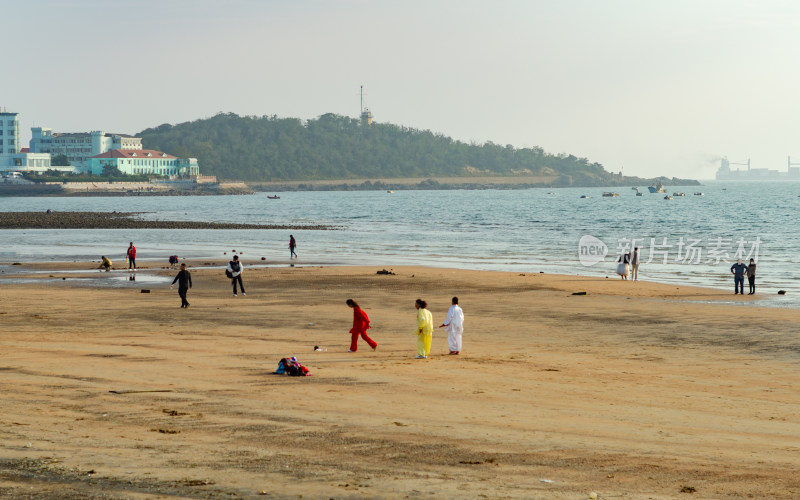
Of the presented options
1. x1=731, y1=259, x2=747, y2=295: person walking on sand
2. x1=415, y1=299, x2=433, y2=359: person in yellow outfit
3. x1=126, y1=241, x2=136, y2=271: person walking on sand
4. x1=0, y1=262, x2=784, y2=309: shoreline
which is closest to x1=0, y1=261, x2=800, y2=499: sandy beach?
x1=415, y1=299, x2=433, y2=359: person in yellow outfit

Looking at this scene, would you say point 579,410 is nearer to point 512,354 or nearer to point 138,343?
point 512,354

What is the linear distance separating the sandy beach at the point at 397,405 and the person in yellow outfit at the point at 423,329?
0.31 metres

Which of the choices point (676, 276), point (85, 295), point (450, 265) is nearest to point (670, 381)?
point (85, 295)

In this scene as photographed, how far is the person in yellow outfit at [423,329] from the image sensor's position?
18250 mm

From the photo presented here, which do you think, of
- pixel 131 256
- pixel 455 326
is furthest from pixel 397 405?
pixel 131 256

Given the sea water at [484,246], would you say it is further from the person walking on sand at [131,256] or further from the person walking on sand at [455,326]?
the person walking on sand at [455,326]

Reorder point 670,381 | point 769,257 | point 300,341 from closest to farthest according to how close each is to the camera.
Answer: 1. point 670,381
2. point 300,341
3. point 769,257

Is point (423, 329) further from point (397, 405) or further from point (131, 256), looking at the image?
point (131, 256)

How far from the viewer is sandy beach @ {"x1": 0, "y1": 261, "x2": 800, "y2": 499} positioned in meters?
9.96

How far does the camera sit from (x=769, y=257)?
5353 centimetres

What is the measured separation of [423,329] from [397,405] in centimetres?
474

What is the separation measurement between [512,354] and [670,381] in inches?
157

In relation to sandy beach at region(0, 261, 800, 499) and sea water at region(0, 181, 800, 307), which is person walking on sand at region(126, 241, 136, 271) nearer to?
sea water at region(0, 181, 800, 307)

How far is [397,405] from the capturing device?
13656 millimetres
